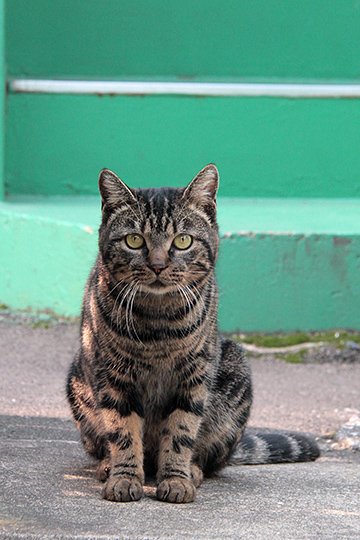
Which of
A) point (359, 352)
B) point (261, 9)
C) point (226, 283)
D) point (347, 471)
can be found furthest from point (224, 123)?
point (347, 471)


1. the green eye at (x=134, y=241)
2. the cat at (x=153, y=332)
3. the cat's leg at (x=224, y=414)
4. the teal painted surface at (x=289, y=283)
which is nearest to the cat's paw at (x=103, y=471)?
the cat at (x=153, y=332)

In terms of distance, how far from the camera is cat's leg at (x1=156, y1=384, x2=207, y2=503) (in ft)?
14.2

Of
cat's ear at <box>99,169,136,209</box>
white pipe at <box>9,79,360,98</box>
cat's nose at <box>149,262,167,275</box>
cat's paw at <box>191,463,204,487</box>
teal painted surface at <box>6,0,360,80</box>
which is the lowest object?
cat's paw at <box>191,463,204,487</box>

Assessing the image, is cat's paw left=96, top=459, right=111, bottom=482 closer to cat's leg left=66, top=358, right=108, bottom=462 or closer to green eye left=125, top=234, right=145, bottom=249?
cat's leg left=66, top=358, right=108, bottom=462

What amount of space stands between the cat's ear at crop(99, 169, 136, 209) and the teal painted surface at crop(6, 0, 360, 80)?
16.0ft

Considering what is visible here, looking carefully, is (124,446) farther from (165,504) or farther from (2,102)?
(2,102)

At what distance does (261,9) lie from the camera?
9.27m

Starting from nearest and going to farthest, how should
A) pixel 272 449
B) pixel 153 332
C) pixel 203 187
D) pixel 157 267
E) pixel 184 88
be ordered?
pixel 157 267 → pixel 153 332 → pixel 203 187 → pixel 272 449 → pixel 184 88

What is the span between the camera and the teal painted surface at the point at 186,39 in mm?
9047

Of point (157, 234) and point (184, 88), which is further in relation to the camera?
point (184, 88)

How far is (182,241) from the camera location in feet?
Answer: 14.1

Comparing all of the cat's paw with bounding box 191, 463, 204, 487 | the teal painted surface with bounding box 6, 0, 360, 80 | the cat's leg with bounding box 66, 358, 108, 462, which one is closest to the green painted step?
the teal painted surface with bounding box 6, 0, 360, 80

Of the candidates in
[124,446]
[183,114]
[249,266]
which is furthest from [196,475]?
[183,114]

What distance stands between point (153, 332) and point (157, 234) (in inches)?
14.1
